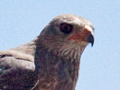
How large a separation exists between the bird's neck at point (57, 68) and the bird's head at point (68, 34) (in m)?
0.10

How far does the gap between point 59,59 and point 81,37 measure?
651 millimetres

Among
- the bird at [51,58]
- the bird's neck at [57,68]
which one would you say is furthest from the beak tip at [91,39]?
the bird's neck at [57,68]

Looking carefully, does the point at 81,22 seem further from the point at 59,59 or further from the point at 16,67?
the point at 16,67

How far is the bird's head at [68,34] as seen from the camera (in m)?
10.9

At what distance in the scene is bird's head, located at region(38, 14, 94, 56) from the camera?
10867 mm

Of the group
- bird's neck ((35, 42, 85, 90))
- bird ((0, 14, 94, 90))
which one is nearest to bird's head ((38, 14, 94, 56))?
bird ((0, 14, 94, 90))

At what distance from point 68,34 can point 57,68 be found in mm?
703

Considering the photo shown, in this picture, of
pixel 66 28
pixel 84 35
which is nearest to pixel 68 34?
pixel 66 28

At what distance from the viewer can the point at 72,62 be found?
36.7 feet

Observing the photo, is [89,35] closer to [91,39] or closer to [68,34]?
[91,39]

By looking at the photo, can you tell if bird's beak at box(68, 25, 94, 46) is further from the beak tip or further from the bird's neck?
the bird's neck

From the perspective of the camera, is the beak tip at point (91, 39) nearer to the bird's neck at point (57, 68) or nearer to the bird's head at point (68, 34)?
the bird's head at point (68, 34)

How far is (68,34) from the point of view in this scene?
1092cm

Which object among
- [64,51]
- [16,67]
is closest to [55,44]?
[64,51]
